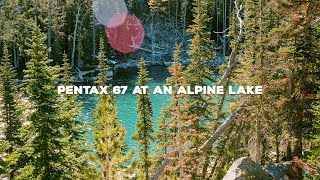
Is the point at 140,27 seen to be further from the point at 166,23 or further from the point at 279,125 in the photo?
the point at 279,125

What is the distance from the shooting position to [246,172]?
15453 mm

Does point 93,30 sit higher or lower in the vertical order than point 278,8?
higher

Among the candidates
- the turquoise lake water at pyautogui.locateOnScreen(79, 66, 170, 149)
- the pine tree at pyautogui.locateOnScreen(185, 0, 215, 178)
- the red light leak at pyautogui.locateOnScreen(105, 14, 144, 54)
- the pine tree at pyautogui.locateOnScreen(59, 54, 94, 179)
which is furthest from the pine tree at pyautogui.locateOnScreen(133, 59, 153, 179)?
the red light leak at pyautogui.locateOnScreen(105, 14, 144, 54)

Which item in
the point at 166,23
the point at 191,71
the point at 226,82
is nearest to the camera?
the point at 191,71

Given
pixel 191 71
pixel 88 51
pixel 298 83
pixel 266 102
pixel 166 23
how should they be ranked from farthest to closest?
pixel 166 23 → pixel 88 51 → pixel 191 71 → pixel 266 102 → pixel 298 83

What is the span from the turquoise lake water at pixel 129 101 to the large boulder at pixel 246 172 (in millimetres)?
10958

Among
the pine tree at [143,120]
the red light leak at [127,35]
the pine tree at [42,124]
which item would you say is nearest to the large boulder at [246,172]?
the pine tree at [143,120]

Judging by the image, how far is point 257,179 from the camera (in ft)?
50.8

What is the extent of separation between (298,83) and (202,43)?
792 centimetres

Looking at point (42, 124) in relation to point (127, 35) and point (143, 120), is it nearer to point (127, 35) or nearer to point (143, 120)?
point (143, 120)

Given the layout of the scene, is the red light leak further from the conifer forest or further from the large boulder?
the large boulder

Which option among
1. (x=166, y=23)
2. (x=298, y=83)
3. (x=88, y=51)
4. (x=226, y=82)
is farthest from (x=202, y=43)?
(x=166, y=23)

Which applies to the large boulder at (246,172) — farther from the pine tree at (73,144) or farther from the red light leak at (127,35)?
the red light leak at (127,35)

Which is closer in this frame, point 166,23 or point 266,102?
point 266,102
